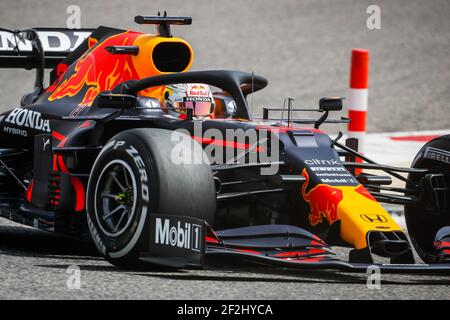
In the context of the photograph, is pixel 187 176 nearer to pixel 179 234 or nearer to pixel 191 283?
pixel 179 234

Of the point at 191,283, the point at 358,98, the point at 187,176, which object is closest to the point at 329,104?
the point at 187,176

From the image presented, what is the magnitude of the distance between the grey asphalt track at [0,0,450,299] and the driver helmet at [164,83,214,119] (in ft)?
3.71

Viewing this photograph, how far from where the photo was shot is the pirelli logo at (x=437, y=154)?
7648 mm

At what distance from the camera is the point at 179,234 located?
20.9 feet

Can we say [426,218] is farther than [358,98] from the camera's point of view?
No

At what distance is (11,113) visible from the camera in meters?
8.73

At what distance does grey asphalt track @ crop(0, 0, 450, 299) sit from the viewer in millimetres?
6191

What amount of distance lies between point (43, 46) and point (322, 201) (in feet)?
12.1

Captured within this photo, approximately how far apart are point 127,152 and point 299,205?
1.06 meters

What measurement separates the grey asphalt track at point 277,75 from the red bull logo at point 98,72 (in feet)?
3.52

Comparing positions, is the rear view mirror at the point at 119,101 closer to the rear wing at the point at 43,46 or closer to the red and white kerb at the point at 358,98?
the rear wing at the point at 43,46

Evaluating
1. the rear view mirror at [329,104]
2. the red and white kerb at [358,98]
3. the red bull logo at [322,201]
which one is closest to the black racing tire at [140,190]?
the red bull logo at [322,201]

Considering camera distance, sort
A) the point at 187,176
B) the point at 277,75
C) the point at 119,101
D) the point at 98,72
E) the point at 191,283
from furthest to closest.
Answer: the point at 277,75
the point at 98,72
the point at 119,101
the point at 187,176
the point at 191,283

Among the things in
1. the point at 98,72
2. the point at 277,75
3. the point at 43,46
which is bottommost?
the point at 98,72
